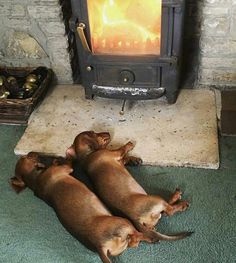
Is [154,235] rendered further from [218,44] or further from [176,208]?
Answer: [218,44]

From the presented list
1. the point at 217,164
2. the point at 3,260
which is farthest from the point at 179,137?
the point at 3,260

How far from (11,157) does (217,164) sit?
3.01 feet

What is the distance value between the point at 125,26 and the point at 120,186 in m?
0.74

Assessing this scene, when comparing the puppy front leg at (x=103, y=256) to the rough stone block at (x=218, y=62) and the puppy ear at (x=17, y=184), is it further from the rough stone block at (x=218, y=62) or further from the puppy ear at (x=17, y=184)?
the rough stone block at (x=218, y=62)

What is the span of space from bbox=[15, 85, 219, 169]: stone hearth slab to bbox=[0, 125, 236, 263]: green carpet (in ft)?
0.23

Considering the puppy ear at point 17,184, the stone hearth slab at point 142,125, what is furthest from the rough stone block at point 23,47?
the puppy ear at point 17,184

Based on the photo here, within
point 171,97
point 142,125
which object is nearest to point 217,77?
point 171,97

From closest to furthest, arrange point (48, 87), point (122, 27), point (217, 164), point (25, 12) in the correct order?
point (217, 164), point (122, 27), point (25, 12), point (48, 87)

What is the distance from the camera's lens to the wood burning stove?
159 cm

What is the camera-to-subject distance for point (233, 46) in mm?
1757

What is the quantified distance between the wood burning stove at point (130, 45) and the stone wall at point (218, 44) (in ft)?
0.60

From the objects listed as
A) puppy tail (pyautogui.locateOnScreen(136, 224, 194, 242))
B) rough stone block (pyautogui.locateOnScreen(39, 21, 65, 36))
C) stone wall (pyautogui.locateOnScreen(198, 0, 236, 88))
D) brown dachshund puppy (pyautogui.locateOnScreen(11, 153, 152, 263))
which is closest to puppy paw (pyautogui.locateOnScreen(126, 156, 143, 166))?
brown dachshund puppy (pyautogui.locateOnScreen(11, 153, 152, 263))

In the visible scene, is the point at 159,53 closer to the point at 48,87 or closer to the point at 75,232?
the point at 48,87

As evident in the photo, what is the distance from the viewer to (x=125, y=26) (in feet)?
5.44
